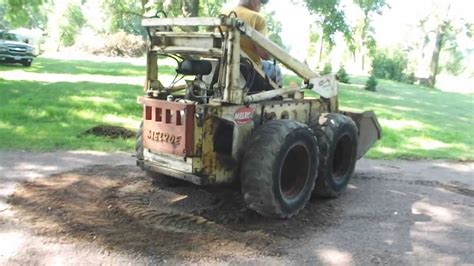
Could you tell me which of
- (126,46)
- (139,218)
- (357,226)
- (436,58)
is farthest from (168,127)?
(126,46)

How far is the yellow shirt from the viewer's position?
5.98 meters

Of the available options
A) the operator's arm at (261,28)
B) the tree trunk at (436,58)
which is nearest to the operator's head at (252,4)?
the operator's arm at (261,28)

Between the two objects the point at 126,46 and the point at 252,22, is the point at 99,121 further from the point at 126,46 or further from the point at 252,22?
the point at 126,46

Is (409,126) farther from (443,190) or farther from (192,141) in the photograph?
(192,141)

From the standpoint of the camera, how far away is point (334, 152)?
22.1 ft

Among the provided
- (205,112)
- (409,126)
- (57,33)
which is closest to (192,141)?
(205,112)

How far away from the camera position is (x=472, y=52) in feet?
335

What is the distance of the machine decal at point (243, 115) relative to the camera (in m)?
5.39

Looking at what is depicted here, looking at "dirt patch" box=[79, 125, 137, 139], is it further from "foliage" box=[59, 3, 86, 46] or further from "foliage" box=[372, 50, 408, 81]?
"foliage" box=[59, 3, 86, 46]

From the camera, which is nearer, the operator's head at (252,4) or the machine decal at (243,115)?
the machine decal at (243,115)

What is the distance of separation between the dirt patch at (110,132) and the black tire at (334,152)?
4684 mm

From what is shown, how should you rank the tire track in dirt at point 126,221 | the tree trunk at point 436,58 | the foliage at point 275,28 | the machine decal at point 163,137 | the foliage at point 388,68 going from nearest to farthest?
the tire track in dirt at point 126,221, the machine decal at point 163,137, the tree trunk at point 436,58, the foliage at point 388,68, the foliage at point 275,28

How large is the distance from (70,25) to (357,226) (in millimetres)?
71416

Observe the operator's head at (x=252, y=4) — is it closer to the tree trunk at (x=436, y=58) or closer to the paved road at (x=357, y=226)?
the paved road at (x=357, y=226)
